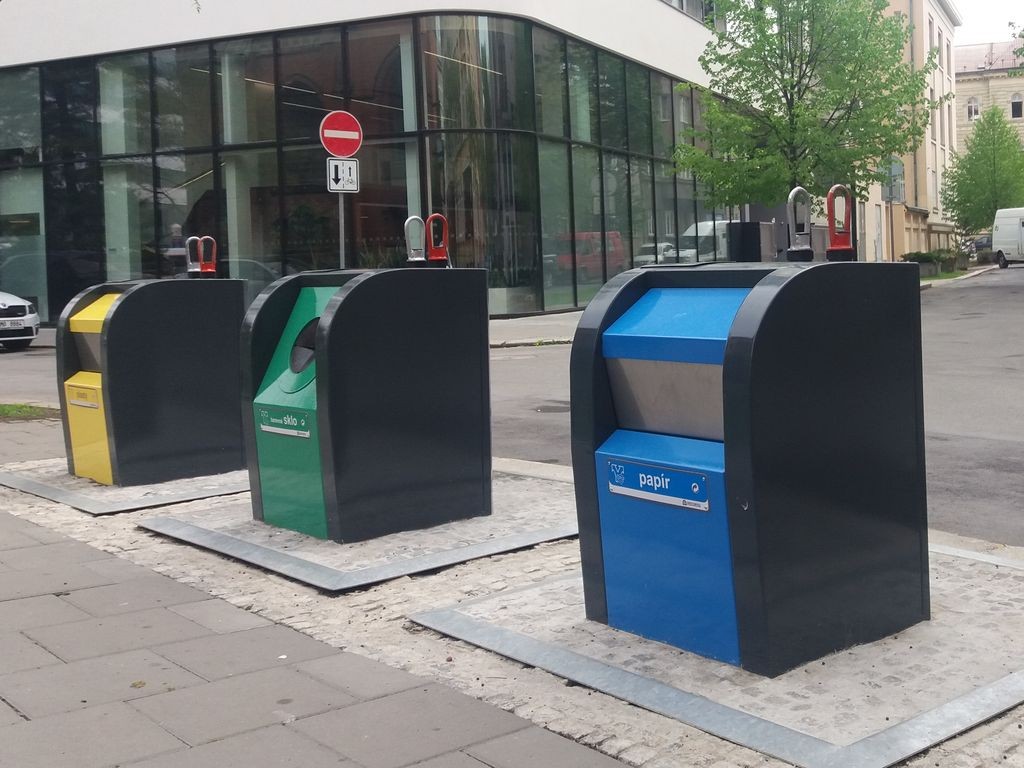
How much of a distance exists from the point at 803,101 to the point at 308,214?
1312 cm

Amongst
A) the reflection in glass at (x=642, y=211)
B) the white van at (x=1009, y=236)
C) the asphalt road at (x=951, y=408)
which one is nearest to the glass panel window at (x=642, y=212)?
the reflection in glass at (x=642, y=211)

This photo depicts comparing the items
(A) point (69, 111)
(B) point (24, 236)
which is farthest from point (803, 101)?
(B) point (24, 236)

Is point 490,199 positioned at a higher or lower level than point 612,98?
lower

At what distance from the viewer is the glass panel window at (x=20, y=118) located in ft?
82.9

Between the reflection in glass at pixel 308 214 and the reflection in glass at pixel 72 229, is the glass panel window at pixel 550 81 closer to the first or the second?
the reflection in glass at pixel 308 214

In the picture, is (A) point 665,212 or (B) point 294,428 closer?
(B) point 294,428

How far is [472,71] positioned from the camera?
22.6 metres

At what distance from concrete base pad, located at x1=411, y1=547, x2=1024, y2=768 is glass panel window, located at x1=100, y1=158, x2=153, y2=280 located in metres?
21.3

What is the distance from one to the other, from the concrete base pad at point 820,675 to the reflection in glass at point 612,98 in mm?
22204

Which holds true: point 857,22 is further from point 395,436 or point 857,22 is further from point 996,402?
point 395,436

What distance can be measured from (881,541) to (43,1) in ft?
80.7

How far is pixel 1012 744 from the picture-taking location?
3447 mm

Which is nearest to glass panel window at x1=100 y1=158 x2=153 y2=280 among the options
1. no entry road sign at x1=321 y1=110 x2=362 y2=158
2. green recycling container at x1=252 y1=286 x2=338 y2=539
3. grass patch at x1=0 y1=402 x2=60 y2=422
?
grass patch at x1=0 y1=402 x2=60 y2=422

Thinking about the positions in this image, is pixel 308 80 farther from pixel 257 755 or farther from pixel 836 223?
pixel 257 755
